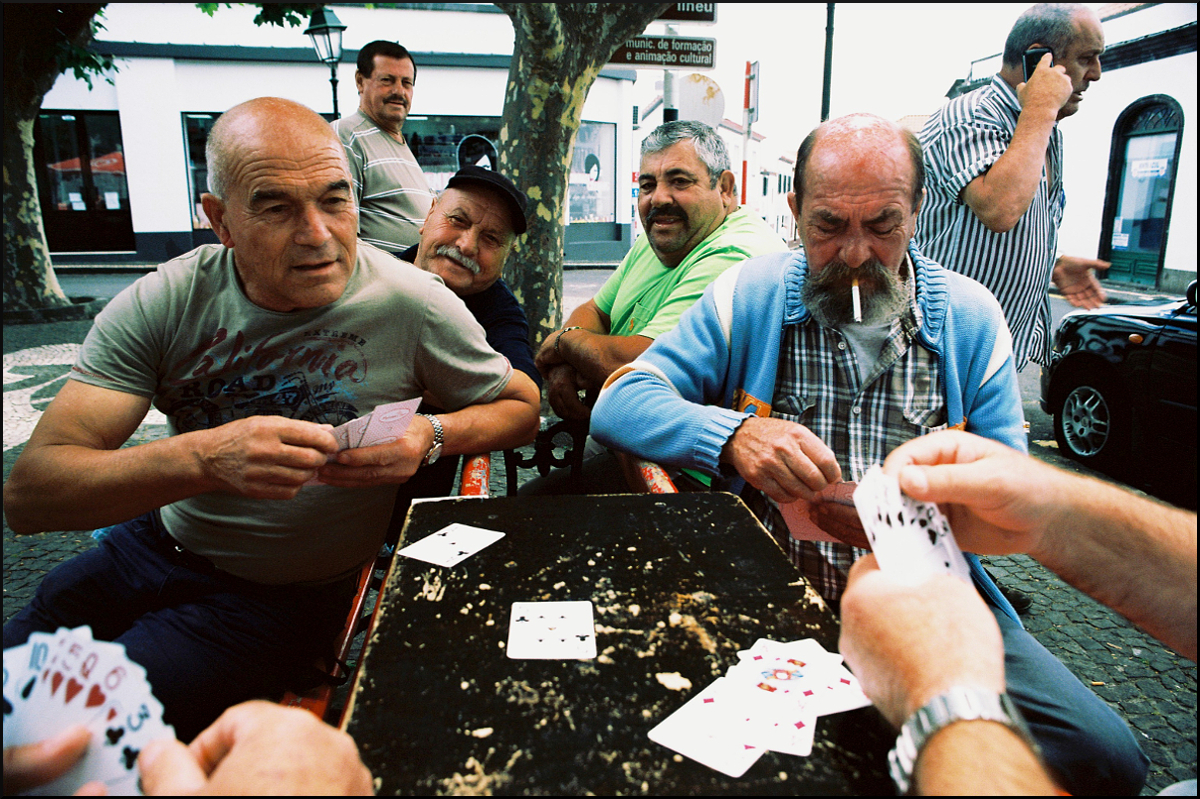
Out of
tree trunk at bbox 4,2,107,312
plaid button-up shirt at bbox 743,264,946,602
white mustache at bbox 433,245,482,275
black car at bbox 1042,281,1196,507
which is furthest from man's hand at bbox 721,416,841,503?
tree trunk at bbox 4,2,107,312

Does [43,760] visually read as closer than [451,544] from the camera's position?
Yes

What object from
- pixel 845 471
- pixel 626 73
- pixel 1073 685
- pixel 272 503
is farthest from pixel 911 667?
pixel 626 73

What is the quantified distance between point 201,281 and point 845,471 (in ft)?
5.86

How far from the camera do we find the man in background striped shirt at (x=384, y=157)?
4.18m

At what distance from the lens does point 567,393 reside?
3.11 metres

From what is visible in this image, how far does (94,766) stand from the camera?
792 mm

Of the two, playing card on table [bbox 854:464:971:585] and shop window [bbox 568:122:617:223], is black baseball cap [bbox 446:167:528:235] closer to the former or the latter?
playing card on table [bbox 854:464:971:585]

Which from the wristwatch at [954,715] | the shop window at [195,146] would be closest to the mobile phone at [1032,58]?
the wristwatch at [954,715]

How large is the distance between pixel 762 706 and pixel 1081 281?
2480 mm

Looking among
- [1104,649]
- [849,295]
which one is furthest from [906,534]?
[1104,649]

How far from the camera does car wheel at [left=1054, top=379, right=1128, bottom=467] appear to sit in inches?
192

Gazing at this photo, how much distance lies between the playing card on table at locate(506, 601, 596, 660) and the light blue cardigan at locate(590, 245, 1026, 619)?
2.47ft

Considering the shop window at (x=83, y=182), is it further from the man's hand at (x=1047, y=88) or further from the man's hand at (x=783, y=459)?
the man's hand at (x=783, y=459)

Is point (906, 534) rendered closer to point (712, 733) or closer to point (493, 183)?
point (712, 733)
